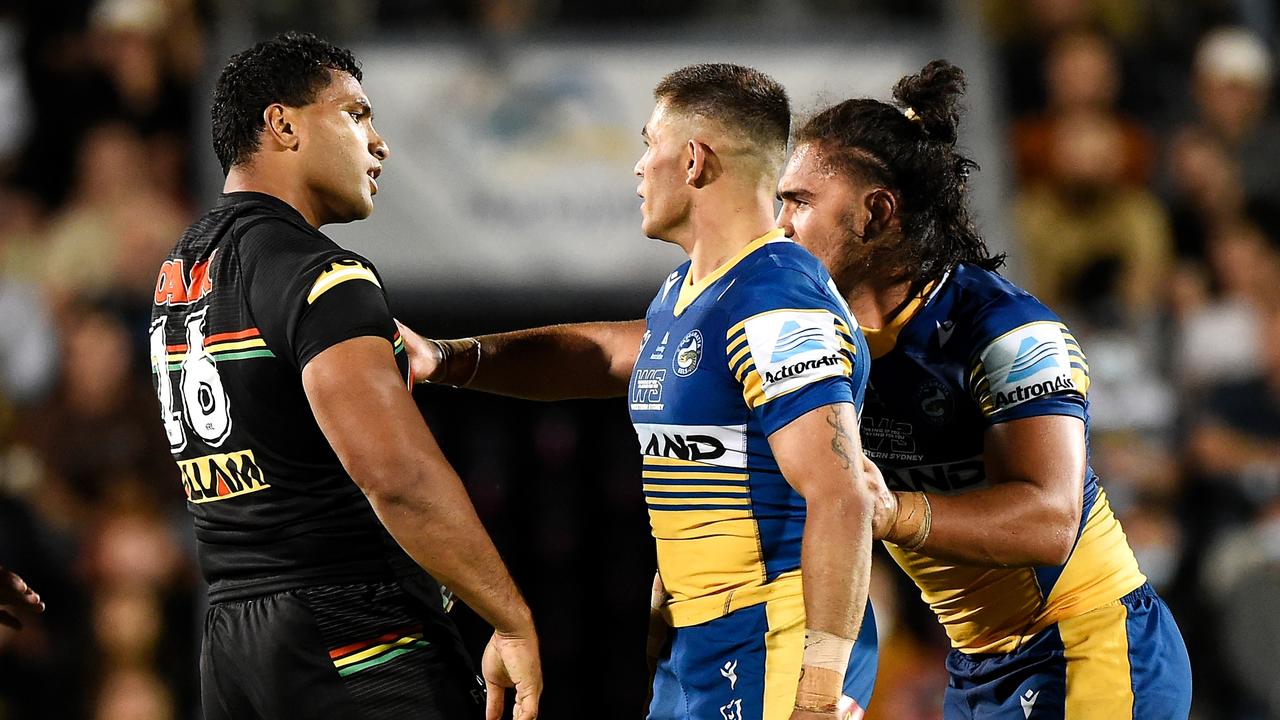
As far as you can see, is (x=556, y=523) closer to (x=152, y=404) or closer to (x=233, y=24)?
(x=152, y=404)

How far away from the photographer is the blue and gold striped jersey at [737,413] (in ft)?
9.21

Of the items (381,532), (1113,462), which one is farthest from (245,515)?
(1113,462)

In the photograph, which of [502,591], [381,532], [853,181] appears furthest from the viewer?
[853,181]

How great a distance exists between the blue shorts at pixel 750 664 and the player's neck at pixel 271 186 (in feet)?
4.10

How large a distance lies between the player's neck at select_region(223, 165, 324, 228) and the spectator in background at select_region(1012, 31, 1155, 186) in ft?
21.2

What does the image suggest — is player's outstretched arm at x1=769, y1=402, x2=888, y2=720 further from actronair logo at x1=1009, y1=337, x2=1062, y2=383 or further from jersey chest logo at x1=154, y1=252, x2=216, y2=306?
jersey chest logo at x1=154, y1=252, x2=216, y2=306

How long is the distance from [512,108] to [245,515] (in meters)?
5.55

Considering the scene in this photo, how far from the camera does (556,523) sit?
8578 mm

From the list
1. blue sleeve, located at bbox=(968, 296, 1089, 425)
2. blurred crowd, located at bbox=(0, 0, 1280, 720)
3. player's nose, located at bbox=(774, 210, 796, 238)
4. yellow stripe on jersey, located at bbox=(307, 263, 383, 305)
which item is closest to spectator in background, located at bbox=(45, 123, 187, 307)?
blurred crowd, located at bbox=(0, 0, 1280, 720)

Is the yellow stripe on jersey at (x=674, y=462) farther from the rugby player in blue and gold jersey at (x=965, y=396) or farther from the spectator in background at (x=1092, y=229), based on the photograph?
the spectator in background at (x=1092, y=229)

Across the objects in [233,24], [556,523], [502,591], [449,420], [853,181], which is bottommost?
[556,523]

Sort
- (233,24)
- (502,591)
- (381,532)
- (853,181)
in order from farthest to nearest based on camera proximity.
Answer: (233,24) → (853,181) → (381,532) → (502,591)

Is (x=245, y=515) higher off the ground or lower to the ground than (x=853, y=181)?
lower

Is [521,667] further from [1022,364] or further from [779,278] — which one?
[1022,364]
